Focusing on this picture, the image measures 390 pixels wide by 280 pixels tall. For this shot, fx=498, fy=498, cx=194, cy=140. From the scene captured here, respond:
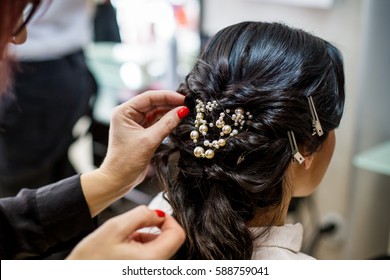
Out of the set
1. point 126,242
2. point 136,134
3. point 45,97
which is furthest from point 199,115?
point 45,97

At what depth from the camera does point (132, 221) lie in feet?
2.15

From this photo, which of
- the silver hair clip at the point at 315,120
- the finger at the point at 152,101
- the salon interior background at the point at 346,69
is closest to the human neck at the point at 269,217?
the silver hair clip at the point at 315,120

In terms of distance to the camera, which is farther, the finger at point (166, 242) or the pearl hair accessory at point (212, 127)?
the pearl hair accessory at point (212, 127)

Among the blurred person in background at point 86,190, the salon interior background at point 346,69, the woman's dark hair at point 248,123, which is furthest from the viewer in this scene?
the salon interior background at point 346,69

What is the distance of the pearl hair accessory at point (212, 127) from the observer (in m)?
0.80

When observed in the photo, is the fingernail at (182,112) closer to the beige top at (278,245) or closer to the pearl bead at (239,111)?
the pearl bead at (239,111)

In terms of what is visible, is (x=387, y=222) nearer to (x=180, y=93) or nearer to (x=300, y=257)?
(x=300, y=257)

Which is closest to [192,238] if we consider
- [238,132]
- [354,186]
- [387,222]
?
[238,132]

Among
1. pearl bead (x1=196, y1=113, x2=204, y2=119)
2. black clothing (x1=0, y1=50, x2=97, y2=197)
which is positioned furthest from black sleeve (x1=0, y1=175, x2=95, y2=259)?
black clothing (x1=0, y1=50, x2=97, y2=197)

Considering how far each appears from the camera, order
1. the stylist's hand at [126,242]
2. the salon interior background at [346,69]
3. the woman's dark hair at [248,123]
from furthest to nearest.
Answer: the salon interior background at [346,69] → the woman's dark hair at [248,123] → the stylist's hand at [126,242]

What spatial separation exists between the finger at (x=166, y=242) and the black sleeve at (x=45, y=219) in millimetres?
311

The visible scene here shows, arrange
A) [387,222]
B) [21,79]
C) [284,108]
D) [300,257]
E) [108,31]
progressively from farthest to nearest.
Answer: [108,31] < [387,222] < [21,79] < [300,257] < [284,108]
